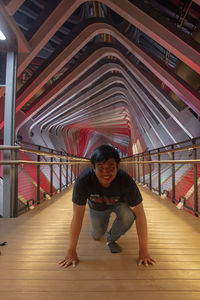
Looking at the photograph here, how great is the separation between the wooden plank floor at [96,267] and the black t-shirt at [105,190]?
52 cm

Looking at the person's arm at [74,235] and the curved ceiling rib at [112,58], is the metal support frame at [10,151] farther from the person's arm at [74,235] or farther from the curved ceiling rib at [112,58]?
the person's arm at [74,235]

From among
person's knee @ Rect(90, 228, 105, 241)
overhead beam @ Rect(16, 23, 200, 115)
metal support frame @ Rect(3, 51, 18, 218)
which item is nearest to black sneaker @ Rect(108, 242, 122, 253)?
person's knee @ Rect(90, 228, 105, 241)

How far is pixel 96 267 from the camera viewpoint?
160cm

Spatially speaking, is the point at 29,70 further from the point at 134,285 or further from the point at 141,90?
the point at 134,285

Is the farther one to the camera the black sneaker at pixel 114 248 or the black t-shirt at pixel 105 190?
the black sneaker at pixel 114 248

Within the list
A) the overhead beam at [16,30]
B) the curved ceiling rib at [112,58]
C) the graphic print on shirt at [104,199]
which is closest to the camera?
the graphic print on shirt at [104,199]

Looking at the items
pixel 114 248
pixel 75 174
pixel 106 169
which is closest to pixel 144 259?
pixel 114 248

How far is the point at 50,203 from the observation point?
13.4 ft

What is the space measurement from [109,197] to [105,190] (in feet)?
0.29

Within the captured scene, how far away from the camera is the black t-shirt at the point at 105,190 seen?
65.6 inches

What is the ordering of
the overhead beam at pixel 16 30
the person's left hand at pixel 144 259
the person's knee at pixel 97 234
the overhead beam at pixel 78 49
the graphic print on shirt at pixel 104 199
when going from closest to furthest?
the person's left hand at pixel 144 259, the graphic print on shirt at pixel 104 199, the person's knee at pixel 97 234, the overhead beam at pixel 16 30, the overhead beam at pixel 78 49

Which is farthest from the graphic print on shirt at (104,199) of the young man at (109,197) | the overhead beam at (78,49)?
the overhead beam at (78,49)

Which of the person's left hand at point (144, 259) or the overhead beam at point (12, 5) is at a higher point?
the overhead beam at point (12, 5)

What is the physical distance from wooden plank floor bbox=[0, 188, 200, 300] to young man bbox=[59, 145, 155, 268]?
0.13 meters
